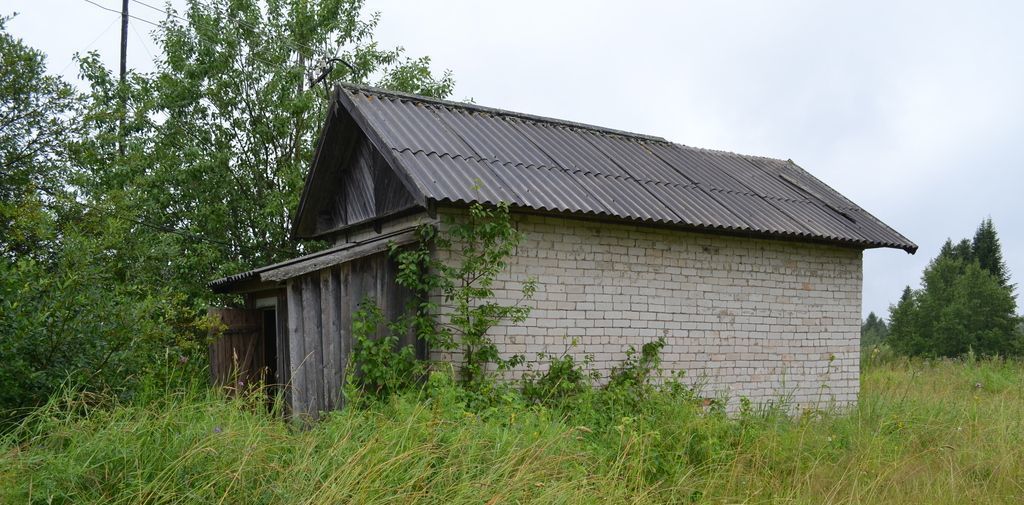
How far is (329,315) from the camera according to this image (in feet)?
24.4

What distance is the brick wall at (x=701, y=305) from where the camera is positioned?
779 centimetres

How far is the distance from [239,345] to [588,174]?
452 centimetres

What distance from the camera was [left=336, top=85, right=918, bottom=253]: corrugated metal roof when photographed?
754cm

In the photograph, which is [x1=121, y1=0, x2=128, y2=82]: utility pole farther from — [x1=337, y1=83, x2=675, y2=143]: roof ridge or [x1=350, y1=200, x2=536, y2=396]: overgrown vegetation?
[x1=350, y1=200, x2=536, y2=396]: overgrown vegetation

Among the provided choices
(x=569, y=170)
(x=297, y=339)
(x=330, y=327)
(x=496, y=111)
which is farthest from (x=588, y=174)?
(x=297, y=339)

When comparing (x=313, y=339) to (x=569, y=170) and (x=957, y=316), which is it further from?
(x=957, y=316)

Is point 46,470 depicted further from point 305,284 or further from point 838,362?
point 838,362

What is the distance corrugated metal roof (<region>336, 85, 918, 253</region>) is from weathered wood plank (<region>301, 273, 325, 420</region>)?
1454 millimetres

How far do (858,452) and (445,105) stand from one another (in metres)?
5.70

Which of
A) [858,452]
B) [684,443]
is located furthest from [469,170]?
[858,452]

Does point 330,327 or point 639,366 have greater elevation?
point 330,327

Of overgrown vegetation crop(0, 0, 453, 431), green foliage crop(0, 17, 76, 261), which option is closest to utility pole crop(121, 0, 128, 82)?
overgrown vegetation crop(0, 0, 453, 431)

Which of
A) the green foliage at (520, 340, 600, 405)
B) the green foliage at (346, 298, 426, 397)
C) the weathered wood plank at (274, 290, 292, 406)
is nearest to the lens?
the green foliage at (346, 298, 426, 397)

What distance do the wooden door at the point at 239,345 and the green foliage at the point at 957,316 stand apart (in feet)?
97.5
